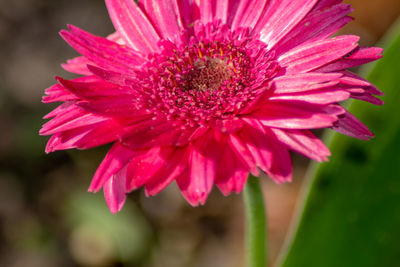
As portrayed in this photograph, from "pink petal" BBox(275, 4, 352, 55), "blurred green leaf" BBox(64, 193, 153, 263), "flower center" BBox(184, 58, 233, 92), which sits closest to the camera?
"pink petal" BBox(275, 4, 352, 55)

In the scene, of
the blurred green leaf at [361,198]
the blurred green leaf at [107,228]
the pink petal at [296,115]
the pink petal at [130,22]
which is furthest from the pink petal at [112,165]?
the blurred green leaf at [107,228]

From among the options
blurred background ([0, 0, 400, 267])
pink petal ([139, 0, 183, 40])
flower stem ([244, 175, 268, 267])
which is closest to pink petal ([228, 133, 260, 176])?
flower stem ([244, 175, 268, 267])

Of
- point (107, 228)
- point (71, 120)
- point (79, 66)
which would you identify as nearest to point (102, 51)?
point (79, 66)

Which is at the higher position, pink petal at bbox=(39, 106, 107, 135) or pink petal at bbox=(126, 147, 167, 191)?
pink petal at bbox=(39, 106, 107, 135)

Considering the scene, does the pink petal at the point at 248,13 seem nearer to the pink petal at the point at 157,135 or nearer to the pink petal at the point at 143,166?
the pink petal at the point at 157,135

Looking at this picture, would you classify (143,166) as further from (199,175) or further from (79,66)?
(79,66)

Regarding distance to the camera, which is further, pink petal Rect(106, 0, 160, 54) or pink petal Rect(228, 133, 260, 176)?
pink petal Rect(106, 0, 160, 54)

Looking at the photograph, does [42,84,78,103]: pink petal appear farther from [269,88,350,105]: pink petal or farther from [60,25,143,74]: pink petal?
[269,88,350,105]: pink petal

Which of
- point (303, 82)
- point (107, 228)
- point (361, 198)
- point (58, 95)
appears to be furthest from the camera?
point (107, 228)
